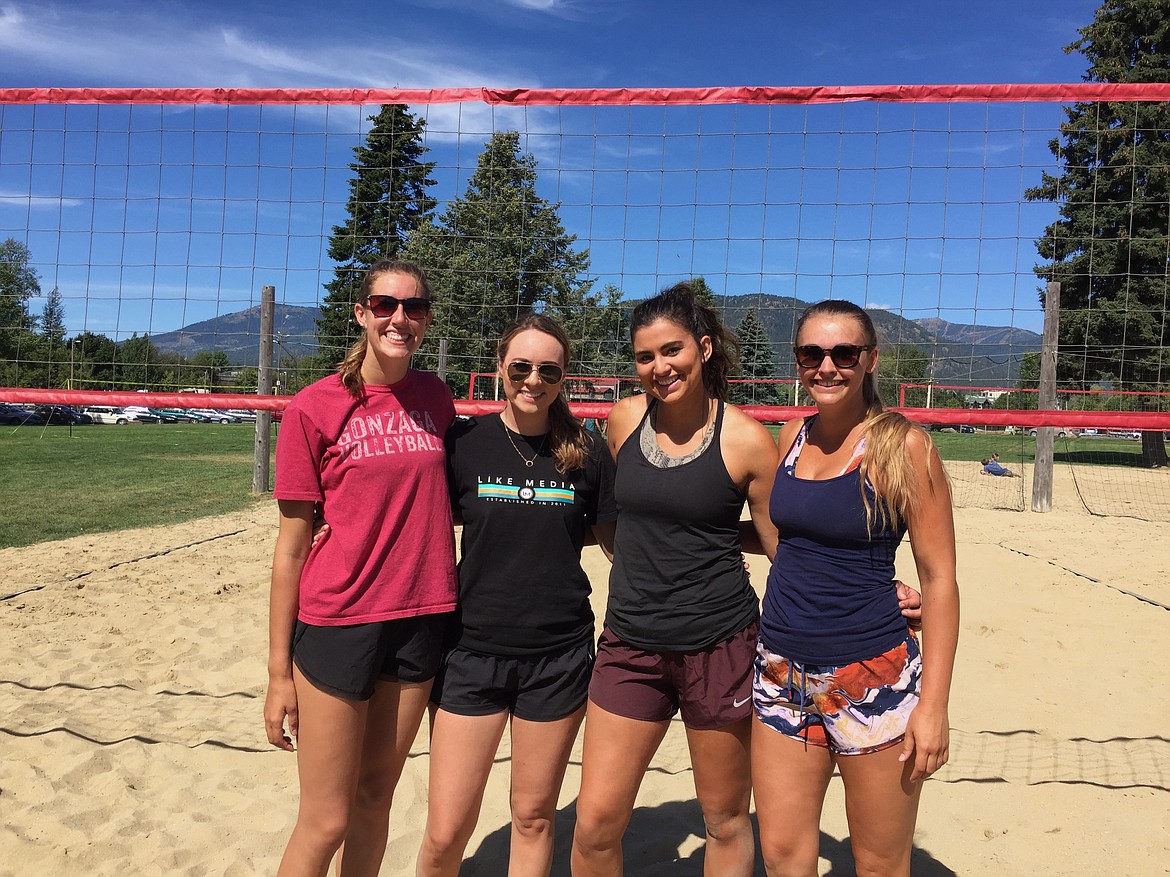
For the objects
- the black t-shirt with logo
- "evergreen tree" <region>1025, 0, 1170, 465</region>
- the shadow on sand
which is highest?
"evergreen tree" <region>1025, 0, 1170, 465</region>

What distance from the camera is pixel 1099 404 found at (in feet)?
65.8

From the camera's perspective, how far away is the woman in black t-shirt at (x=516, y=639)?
1.80 metres

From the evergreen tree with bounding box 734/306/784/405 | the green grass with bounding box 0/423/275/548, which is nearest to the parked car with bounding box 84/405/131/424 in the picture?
the green grass with bounding box 0/423/275/548

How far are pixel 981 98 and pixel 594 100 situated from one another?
1.86 metres

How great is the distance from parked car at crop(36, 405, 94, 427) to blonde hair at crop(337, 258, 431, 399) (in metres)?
31.8

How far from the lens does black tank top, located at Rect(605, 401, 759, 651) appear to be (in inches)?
69.2

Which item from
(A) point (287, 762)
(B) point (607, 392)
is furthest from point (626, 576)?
(B) point (607, 392)

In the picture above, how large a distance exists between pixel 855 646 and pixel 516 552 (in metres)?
0.76

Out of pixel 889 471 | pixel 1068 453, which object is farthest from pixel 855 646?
pixel 1068 453

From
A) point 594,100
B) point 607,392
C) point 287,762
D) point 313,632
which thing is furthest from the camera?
point 607,392

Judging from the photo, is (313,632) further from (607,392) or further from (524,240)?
(607,392)

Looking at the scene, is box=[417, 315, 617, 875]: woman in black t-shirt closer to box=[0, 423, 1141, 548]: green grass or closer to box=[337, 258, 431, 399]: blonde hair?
box=[337, 258, 431, 399]: blonde hair

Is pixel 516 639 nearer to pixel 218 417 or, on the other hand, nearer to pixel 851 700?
pixel 851 700

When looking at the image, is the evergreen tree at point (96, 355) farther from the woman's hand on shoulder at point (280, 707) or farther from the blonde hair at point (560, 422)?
the blonde hair at point (560, 422)
